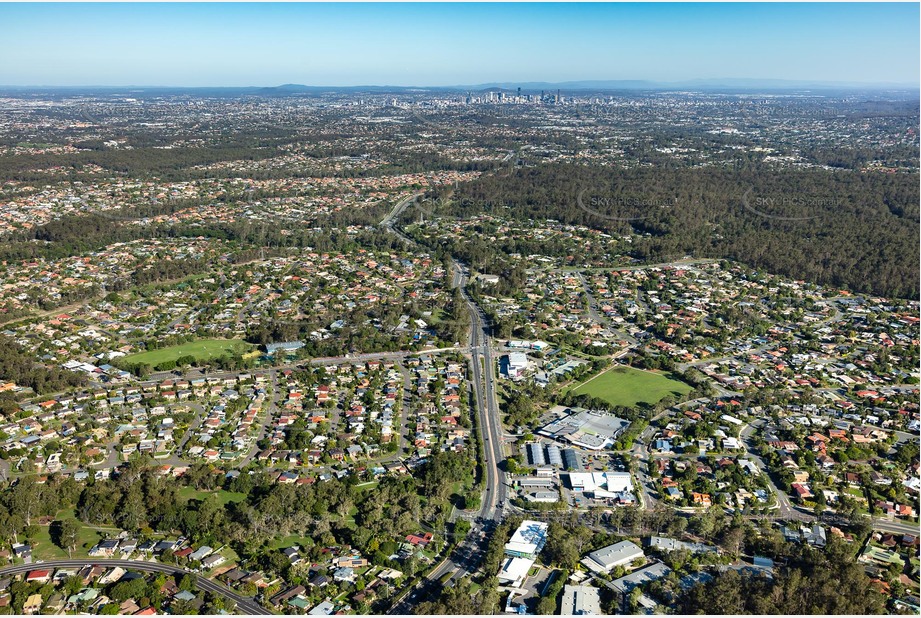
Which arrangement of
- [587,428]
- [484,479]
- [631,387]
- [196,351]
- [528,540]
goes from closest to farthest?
[528,540]
[484,479]
[587,428]
[631,387]
[196,351]

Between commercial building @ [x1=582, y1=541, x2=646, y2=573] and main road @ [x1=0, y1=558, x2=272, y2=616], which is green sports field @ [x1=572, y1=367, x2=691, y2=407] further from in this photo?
main road @ [x1=0, y1=558, x2=272, y2=616]

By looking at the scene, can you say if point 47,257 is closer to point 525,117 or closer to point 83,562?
point 83,562

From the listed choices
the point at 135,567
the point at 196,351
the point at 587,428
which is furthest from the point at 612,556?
the point at 196,351

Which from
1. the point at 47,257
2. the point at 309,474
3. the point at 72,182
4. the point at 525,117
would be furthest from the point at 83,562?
the point at 525,117

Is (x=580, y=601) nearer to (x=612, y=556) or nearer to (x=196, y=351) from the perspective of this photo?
(x=612, y=556)

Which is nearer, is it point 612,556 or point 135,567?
point 135,567

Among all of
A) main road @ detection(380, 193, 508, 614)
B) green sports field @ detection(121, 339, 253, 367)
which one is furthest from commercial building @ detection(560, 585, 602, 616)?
green sports field @ detection(121, 339, 253, 367)
